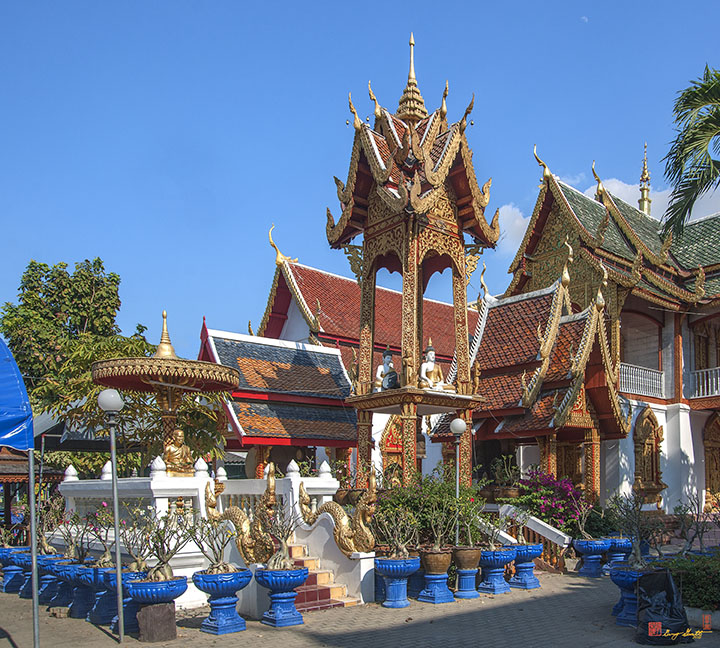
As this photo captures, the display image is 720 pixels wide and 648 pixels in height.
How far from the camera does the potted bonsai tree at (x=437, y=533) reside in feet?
32.1

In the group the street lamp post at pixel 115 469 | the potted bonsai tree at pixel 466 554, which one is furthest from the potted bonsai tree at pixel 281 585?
the potted bonsai tree at pixel 466 554

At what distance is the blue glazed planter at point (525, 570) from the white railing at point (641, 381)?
8112 mm

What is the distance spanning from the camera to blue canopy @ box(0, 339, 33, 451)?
6516 mm

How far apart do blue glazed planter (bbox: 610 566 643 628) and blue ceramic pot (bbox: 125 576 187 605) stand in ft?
15.3

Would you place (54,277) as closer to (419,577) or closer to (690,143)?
(419,577)

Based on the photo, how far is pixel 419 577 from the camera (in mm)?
10219

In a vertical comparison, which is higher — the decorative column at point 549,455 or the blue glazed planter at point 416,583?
the decorative column at point 549,455

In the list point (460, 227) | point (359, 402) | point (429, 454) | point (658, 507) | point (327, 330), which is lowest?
point (658, 507)

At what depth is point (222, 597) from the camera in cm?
812

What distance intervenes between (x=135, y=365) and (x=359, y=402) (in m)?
4.80

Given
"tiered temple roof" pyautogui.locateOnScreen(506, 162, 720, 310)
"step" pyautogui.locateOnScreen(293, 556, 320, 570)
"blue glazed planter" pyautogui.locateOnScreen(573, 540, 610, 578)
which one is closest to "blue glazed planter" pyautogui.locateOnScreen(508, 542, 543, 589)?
"blue glazed planter" pyautogui.locateOnScreen(573, 540, 610, 578)

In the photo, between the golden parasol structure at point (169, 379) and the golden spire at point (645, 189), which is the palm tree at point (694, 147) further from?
the golden spire at point (645, 189)

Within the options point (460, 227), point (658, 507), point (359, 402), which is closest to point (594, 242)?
point (460, 227)

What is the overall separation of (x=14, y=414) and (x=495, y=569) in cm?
662
